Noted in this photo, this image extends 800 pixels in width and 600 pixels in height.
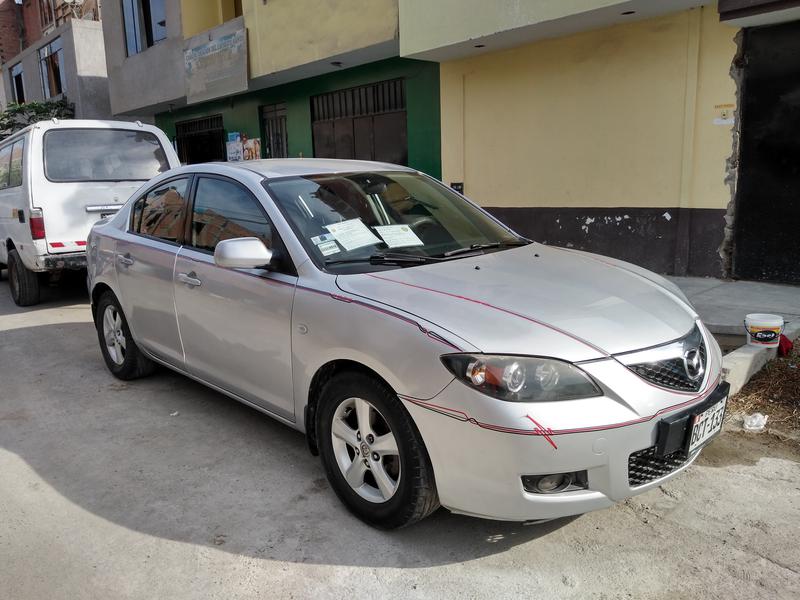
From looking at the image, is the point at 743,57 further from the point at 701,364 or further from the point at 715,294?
the point at 701,364

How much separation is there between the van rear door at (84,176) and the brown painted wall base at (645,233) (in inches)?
206

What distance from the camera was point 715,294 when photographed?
6.79 meters

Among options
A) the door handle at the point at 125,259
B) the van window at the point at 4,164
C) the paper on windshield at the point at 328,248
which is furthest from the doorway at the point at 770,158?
the van window at the point at 4,164

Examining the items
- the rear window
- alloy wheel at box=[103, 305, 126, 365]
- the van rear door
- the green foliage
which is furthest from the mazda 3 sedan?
the green foliage

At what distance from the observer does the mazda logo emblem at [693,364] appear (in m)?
2.78

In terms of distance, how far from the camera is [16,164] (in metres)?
8.16

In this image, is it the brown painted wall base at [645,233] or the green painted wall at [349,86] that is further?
the green painted wall at [349,86]

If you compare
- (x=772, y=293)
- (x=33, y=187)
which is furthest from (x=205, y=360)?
(x=772, y=293)

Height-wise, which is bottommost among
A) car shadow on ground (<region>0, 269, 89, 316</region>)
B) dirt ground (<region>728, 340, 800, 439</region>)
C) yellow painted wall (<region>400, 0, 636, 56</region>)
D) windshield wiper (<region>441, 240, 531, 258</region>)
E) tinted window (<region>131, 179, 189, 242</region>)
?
car shadow on ground (<region>0, 269, 89, 316</region>)

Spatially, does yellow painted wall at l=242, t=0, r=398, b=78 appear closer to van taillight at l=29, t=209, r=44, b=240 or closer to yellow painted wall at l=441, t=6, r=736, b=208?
yellow painted wall at l=441, t=6, r=736, b=208

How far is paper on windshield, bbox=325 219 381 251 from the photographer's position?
3.46m

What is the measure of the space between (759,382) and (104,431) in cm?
441

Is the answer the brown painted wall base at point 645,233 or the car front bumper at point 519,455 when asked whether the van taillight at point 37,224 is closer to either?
the brown painted wall base at point 645,233

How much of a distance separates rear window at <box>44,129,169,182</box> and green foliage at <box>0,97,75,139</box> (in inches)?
633
